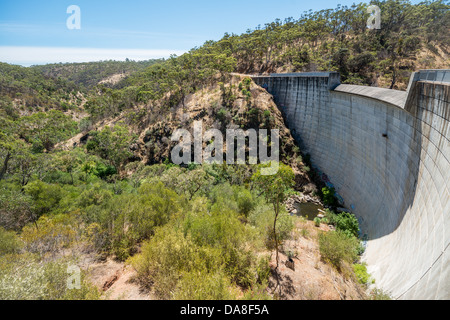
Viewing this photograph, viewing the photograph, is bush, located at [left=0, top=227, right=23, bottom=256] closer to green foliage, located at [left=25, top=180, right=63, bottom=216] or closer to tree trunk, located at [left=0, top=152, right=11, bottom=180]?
green foliage, located at [left=25, top=180, right=63, bottom=216]

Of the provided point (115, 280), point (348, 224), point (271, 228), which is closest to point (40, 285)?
point (115, 280)

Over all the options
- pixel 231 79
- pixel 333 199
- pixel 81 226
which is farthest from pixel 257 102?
pixel 81 226

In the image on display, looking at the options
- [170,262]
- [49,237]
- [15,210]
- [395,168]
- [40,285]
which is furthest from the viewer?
[15,210]

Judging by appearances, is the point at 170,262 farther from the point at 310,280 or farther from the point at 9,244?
the point at 9,244

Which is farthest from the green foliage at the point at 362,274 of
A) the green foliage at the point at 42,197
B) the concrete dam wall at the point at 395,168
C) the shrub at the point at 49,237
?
the green foliage at the point at 42,197
